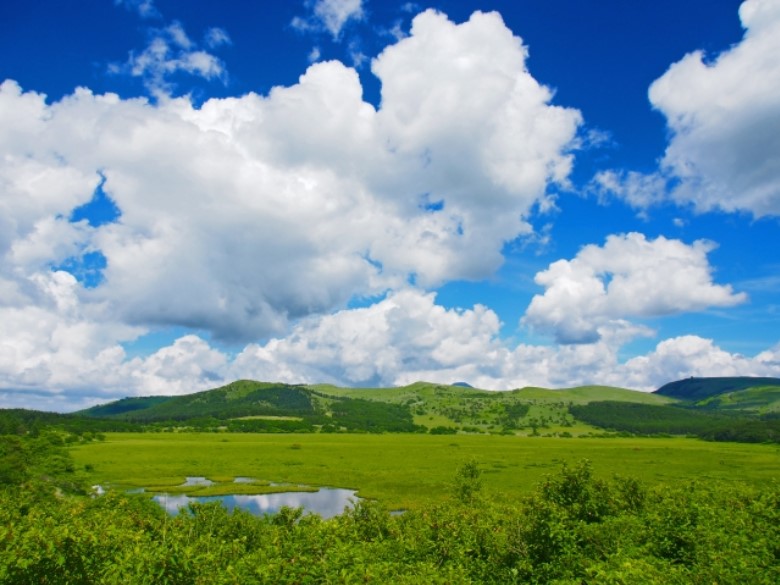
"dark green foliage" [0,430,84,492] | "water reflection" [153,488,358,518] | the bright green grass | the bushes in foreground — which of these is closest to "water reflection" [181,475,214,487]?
the bright green grass

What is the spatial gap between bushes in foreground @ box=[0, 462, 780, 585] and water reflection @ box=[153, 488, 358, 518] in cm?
4849

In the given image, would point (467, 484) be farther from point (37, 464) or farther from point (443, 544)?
point (37, 464)

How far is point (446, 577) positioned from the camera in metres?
16.9

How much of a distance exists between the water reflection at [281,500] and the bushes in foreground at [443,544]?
48.5 m

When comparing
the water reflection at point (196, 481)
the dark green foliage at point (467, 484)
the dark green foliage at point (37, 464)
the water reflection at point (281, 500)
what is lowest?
the water reflection at point (281, 500)

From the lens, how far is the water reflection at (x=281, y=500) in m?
84.6

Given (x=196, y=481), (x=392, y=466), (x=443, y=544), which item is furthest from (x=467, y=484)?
(x=196, y=481)

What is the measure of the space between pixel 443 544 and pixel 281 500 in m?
74.7

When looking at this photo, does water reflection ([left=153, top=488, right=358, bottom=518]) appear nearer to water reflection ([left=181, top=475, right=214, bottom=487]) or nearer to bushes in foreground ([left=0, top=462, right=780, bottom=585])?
water reflection ([left=181, top=475, right=214, bottom=487])

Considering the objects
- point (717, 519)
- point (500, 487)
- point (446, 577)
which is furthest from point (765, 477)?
point (446, 577)

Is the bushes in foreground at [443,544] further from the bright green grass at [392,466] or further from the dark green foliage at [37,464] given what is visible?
the bright green grass at [392,466]

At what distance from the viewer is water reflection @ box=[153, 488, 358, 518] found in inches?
3329

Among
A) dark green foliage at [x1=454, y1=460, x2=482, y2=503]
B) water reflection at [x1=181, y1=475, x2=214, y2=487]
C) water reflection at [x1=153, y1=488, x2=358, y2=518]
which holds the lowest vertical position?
water reflection at [x1=153, y1=488, x2=358, y2=518]

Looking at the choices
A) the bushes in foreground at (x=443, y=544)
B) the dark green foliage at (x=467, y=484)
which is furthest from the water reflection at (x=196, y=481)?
the bushes in foreground at (x=443, y=544)
